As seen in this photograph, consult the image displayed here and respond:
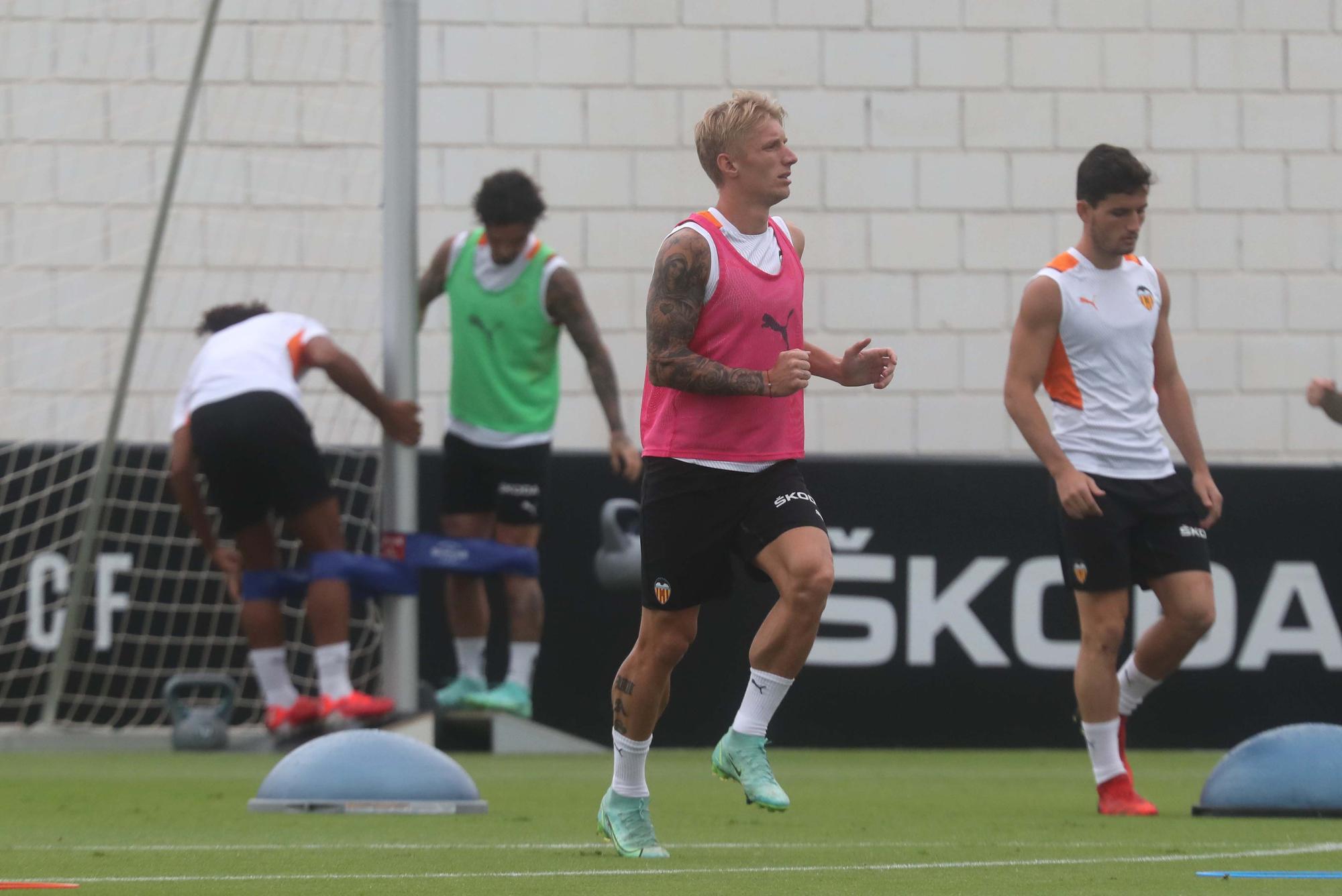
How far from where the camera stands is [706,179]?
9633mm

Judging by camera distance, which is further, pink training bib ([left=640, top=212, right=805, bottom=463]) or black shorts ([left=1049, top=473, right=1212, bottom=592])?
black shorts ([left=1049, top=473, right=1212, bottom=592])

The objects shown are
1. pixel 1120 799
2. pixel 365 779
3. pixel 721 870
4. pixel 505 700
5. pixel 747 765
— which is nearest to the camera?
pixel 721 870

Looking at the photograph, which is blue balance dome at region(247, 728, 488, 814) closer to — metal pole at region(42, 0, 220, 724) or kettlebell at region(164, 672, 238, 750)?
kettlebell at region(164, 672, 238, 750)

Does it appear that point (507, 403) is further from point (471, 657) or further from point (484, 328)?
point (471, 657)

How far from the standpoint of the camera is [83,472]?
8.83 m

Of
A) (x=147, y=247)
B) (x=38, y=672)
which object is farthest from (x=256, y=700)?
(x=147, y=247)

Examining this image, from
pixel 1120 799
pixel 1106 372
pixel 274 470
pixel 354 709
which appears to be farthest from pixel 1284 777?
pixel 274 470

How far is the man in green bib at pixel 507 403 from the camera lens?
8156 mm

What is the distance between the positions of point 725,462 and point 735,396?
0.15m

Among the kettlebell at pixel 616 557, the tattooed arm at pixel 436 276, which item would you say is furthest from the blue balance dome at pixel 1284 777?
the tattooed arm at pixel 436 276

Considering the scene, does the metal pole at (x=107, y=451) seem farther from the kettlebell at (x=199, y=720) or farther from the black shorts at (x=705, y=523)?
the black shorts at (x=705, y=523)

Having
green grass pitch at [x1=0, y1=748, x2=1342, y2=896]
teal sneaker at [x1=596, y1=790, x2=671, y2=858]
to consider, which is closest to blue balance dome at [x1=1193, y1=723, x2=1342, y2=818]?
green grass pitch at [x1=0, y1=748, x2=1342, y2=896]

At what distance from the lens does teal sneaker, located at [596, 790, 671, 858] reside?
14.8 feet

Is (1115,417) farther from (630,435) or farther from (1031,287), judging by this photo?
(630,435)
